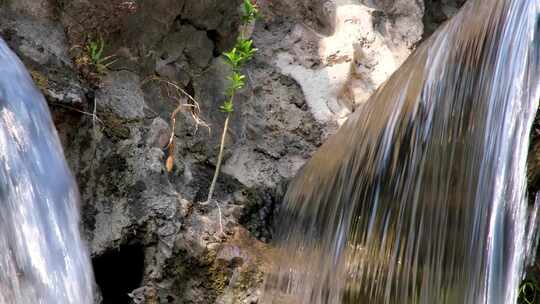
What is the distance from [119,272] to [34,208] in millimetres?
534

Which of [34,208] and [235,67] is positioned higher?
[235,67]

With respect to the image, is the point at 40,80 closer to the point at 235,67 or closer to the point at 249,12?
the point at 235,67

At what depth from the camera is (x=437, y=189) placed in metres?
2.42

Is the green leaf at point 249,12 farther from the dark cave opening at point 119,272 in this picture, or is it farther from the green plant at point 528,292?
the green plant at point 528,292

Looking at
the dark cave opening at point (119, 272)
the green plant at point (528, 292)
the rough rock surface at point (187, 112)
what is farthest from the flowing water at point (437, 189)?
the green plant at point (528, 292)

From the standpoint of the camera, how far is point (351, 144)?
279 cm

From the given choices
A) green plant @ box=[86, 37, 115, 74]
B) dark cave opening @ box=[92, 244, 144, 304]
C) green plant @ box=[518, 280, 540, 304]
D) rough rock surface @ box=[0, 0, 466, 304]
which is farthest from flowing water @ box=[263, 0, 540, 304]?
green plant @ box=[86, 37, 115, 74]

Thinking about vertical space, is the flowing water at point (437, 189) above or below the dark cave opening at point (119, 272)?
above

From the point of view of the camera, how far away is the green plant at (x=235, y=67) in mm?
2875

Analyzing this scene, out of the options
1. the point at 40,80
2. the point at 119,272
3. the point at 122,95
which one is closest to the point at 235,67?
the point at 122,95

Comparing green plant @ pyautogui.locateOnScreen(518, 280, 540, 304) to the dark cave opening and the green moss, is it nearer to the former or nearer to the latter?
the dark cave opening

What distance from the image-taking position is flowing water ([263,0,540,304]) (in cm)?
231

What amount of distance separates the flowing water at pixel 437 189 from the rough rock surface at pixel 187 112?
0.26 meters

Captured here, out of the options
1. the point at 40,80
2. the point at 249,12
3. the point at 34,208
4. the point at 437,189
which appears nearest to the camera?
the point at 34,208
